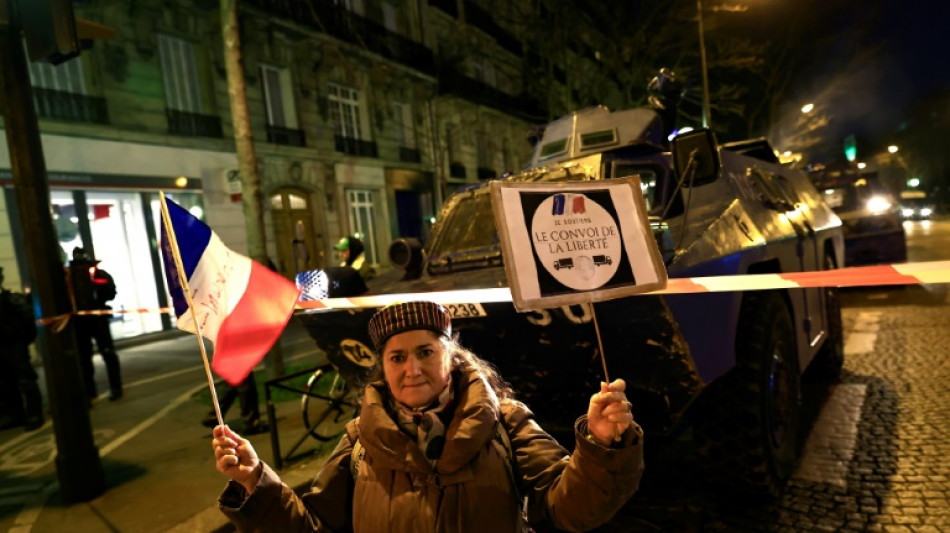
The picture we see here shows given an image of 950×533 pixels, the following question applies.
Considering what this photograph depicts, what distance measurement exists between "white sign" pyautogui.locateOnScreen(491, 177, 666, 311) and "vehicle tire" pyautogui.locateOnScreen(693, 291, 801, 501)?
6.46 ft

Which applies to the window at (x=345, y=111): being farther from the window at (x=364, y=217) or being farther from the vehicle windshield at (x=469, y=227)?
the vehicle windshield at (x=469, y=227)

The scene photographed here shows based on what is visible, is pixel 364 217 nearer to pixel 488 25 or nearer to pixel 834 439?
pixel 488 25

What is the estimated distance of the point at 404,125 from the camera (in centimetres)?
2356

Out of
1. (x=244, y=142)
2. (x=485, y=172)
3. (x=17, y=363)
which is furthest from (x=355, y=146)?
(x=17, y=363)

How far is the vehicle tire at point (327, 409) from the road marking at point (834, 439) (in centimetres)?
359

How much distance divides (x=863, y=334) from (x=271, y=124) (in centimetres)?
1582

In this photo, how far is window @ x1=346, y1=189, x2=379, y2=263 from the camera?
2045 cm

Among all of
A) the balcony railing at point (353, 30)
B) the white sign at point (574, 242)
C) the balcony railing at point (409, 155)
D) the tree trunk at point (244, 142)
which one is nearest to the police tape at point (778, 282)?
the white sign at point (574, 242)

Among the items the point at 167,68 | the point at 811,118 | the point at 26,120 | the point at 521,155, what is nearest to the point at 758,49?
the point at 811,118

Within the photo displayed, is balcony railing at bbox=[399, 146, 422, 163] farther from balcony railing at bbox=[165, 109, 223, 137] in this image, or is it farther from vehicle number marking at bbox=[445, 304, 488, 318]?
vehicle number marking at bbox=[445, 304, 488, 318]

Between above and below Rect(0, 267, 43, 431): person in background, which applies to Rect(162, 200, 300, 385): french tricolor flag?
above

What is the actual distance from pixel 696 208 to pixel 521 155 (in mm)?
28457

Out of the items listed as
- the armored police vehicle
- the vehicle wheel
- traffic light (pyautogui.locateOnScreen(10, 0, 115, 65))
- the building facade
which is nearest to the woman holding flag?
the armored police vehicle

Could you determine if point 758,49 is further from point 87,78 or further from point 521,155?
point 87,78
